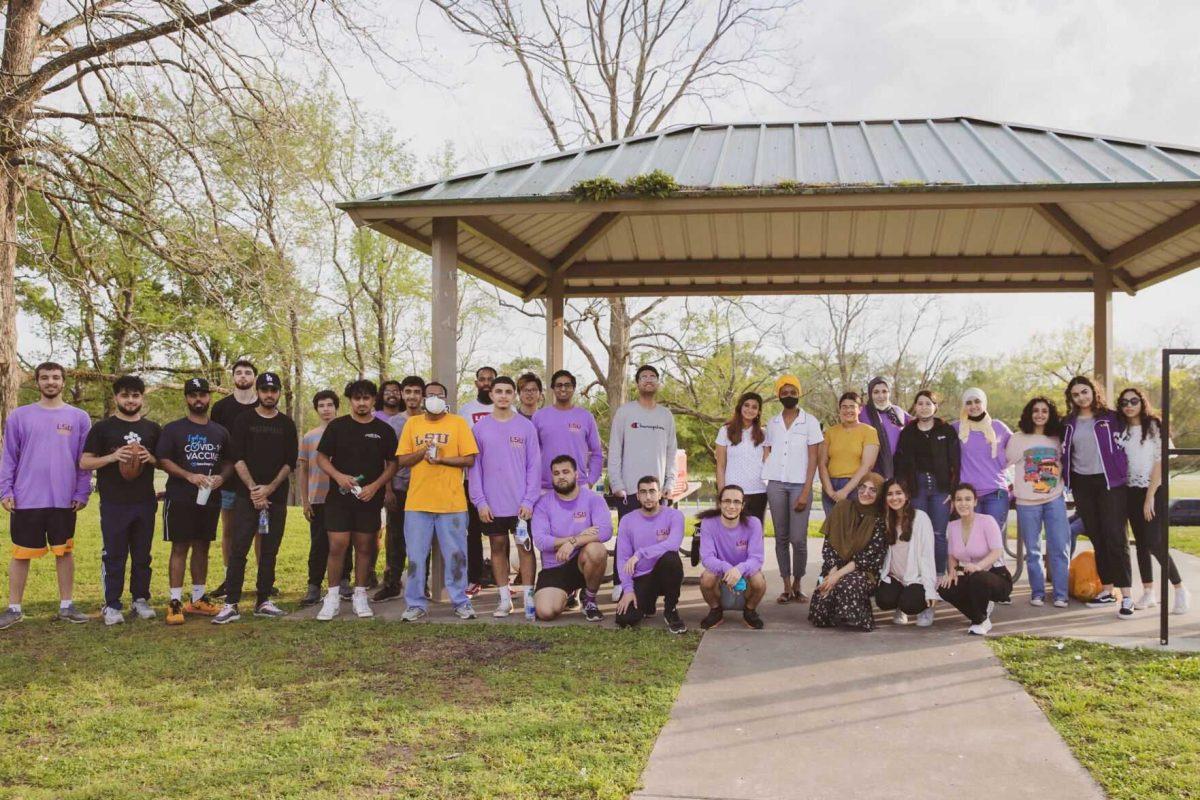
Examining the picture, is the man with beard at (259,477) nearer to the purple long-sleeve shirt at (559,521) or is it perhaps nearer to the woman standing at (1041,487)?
the purple long-sleeve shirt at (559,521)

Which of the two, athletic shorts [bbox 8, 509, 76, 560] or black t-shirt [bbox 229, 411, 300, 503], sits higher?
black t-shirt [bbox 229, 411, 300, 503]

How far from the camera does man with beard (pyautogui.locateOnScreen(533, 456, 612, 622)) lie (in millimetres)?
6539

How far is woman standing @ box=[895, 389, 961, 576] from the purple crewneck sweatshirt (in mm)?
1837

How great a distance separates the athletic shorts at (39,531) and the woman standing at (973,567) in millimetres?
6386

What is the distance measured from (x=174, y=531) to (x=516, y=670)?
309cm

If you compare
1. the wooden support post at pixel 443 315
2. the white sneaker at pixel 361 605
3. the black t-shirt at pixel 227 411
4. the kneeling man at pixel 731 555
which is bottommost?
the white sneaker at pixel 361 605

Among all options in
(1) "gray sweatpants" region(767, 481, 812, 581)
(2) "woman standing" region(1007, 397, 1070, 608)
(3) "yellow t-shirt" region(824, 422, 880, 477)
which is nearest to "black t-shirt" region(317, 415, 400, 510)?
(1) "gray sweatpants" region(767, 481, 812, 581)

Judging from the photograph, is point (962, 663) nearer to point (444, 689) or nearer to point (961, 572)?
point (961, 572)

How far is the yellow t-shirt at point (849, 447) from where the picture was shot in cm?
691

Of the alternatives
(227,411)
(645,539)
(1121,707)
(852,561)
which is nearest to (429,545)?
(645,539)

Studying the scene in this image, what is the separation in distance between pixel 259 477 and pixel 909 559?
4.88m

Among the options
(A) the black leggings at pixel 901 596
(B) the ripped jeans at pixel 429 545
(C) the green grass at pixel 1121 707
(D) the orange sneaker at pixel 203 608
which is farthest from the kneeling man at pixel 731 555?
(D) the orange sneaker at pixel 203 608

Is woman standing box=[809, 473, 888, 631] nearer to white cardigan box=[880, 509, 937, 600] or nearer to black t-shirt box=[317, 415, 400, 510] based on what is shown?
white cardigan box=[880, 509, 937, 600]

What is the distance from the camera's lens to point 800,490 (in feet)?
23.1
